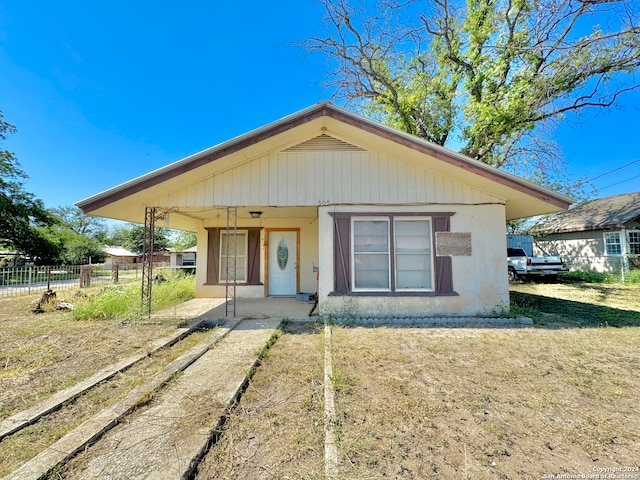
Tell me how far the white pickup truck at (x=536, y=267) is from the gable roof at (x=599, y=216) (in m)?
3.63

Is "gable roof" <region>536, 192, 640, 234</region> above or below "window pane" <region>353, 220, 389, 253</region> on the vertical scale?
above

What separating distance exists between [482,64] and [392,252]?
11.5 metres

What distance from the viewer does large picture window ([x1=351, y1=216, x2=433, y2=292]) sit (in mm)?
6566

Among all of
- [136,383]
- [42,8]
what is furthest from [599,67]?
[42,8]

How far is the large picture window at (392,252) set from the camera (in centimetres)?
657

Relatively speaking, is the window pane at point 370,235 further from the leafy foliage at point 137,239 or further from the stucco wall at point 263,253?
the leafy foliage at point 137,239

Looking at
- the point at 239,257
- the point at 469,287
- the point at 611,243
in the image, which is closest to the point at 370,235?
the point at 469,287

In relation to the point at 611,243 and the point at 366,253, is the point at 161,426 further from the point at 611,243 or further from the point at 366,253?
the point at 611,243

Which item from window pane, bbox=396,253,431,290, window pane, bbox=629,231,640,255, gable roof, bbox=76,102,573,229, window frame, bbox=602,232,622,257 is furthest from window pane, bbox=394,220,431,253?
window pane, bbox=629,231,640,255

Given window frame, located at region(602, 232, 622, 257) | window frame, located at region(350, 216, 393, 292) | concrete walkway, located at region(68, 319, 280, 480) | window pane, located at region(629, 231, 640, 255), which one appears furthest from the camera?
window frame, located at region(602, 232, 622, 257)

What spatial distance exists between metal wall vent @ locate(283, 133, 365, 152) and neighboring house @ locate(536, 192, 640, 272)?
15.6 metres

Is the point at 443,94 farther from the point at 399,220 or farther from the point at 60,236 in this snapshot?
the point at 60,236

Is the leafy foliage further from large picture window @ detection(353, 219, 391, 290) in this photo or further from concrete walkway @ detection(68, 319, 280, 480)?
concrete walkway @ detection(68, 319, 280, 480)

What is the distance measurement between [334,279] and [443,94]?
12054 mm
